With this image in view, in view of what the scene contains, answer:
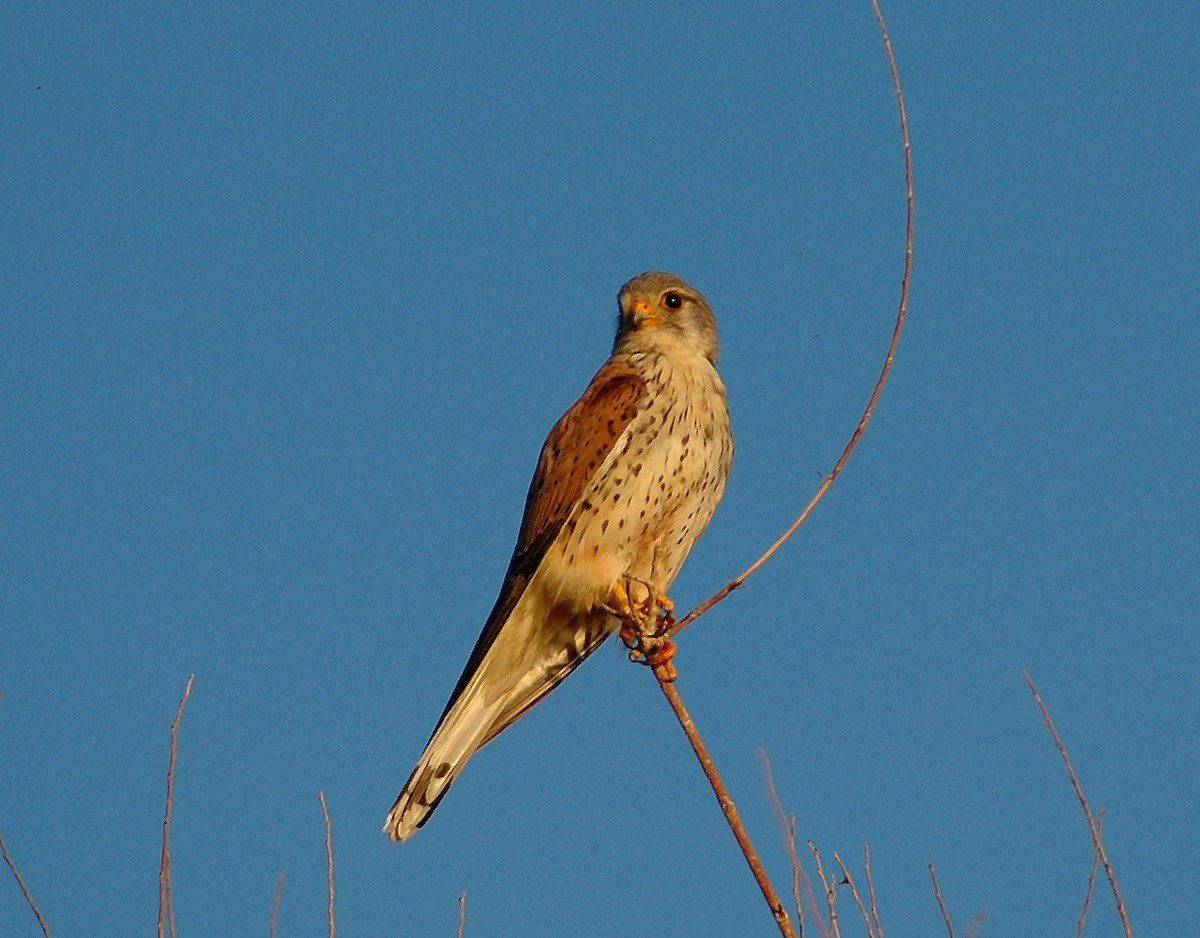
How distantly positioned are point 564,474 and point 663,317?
718mm

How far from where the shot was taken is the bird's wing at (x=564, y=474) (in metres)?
3.89

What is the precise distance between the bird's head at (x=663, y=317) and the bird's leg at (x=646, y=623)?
2.60 feet

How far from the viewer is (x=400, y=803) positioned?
3723mm

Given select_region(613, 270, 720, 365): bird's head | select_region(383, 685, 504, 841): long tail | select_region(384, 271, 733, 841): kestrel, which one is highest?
select_region(613, 270, 720, 365): bird's head

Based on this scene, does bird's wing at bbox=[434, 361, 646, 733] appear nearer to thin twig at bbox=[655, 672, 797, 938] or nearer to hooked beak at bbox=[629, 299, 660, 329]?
hooked beak at bbox=[629, 299, 660, 329]

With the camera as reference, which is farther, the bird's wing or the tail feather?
the bird's wing

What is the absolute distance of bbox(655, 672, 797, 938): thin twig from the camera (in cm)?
235

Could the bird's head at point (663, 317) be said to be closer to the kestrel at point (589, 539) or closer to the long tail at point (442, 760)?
the kestrel at point (589, 539)

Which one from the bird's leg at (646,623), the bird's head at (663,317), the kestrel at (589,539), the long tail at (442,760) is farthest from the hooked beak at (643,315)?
the long tail at (442,760)

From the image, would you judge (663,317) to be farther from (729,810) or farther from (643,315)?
(729,810)

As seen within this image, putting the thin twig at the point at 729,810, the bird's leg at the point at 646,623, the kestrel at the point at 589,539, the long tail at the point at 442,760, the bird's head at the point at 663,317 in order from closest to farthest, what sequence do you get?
the thin twig at the point at 729,810, the bird's leg at the point at 646,623, the long tail at the point at 442,760, the kestrel at the point at 589,539, the bird's head at the point at 663,317

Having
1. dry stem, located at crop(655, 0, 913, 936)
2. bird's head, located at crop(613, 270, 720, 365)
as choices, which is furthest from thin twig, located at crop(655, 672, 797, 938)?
bird's head, located at crop(613, 270, 720, 365)

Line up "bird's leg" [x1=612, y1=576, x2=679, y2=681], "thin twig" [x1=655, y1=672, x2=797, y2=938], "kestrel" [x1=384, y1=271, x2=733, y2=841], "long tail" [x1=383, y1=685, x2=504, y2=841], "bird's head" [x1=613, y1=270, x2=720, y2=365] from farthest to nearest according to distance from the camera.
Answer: "bird's head" [x1=613, y1=270, x2=720, y2=365], "kestrel" [x1=384, y1=271, x2=733, y2=841], "long tail" [x1=383, y1=685, x2=504, y2=841], "bird's leg" [x1=612, y1=576, x2=679, y2=681], "thin twig" [x1=655, y1=672, x2=797, y2=938]

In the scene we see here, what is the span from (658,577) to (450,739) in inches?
27.6
